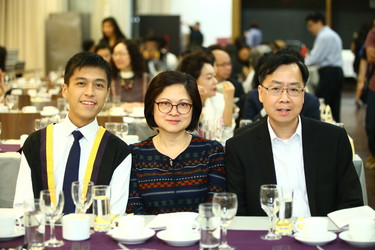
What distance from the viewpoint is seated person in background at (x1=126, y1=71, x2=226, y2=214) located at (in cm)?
312

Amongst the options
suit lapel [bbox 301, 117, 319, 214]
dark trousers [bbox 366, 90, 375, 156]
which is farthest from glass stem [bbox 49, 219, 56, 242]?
dark trousers [bbox 366, 90, 375, 156]

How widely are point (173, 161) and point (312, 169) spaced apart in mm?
603

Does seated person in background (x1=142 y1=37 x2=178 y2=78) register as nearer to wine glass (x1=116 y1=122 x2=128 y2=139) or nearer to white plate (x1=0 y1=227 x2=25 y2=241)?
wine glass (x1=116 y1=122 x2=128 y2=139)

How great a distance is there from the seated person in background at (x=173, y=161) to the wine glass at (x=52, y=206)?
→ 68cm

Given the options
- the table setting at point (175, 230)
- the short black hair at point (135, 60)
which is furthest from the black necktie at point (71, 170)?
the short black hair at point (135, 60)

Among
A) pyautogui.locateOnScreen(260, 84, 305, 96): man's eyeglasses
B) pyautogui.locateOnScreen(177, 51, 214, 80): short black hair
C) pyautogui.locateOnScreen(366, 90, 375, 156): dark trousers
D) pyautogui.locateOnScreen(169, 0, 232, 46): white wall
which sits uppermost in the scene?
pyautogui.locateOnScreen(169, 0, 232, 46): white wall

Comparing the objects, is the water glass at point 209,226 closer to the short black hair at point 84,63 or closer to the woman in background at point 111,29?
the short black hair at point 84,63

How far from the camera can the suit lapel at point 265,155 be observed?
10.3 ft

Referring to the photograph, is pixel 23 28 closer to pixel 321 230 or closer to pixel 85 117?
pixel 85 117

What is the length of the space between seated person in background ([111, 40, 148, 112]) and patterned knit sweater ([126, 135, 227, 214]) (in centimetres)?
411

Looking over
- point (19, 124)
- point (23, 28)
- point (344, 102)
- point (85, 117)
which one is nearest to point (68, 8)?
point (23, 28)

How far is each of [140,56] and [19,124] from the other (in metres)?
2.48

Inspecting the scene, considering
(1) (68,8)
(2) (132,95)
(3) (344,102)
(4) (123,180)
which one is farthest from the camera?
(1) (68,8)

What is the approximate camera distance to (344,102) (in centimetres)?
1489
